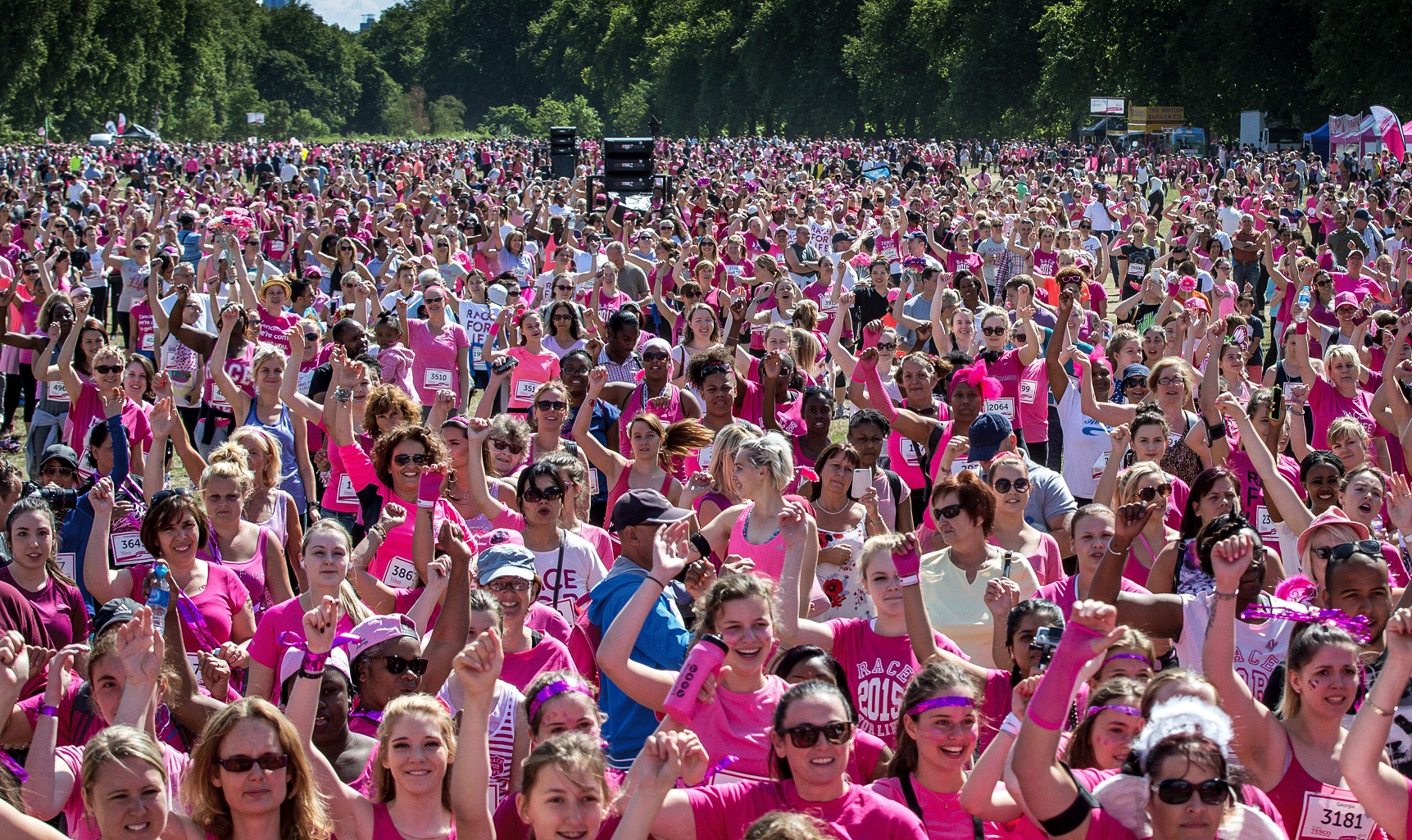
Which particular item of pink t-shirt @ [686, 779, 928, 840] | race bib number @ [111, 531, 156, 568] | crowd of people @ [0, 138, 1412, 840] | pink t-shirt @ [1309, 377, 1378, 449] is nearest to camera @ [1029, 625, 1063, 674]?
crowd of people @ [0, 138, 1412, 840]

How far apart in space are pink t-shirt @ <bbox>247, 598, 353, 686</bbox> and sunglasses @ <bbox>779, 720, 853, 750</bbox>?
188 cm

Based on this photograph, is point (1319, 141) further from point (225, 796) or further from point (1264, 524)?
point (225, 796)

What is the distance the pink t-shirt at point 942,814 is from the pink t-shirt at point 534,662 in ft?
4.16

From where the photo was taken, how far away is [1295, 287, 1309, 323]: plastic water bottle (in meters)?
11.2

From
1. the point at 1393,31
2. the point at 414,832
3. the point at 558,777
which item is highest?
the point at 1393,31

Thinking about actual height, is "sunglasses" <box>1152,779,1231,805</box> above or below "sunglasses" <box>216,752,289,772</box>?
above

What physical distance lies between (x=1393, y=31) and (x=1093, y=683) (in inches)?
1866

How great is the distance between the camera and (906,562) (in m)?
4.63

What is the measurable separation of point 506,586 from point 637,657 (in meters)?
0.50

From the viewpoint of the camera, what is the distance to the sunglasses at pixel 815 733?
3650 mm

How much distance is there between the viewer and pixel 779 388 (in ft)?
26.7

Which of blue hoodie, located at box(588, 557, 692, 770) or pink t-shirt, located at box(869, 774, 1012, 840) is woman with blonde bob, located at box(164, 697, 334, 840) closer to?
blue hoodie, located at box(588, 557, 692, 770)

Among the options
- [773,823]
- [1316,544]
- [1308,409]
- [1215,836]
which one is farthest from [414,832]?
[1308,409]

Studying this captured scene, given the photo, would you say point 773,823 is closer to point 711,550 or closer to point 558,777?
point 558,777
